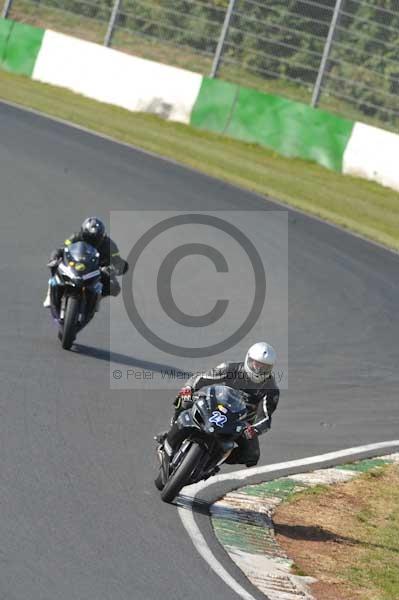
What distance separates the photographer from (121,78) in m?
28.2

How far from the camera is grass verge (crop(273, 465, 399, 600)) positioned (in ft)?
25.5

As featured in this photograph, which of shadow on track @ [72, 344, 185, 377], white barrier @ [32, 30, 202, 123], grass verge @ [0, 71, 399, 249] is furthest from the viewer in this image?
white barrier @ [32, 30, 202, 123]

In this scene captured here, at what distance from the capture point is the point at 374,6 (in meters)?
26.1

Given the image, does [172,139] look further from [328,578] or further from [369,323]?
[328,578]

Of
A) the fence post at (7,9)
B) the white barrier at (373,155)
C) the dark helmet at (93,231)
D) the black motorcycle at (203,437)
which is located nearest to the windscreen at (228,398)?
the black motorcycle at (203,437)

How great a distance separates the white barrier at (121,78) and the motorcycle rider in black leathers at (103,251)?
15.6 metres

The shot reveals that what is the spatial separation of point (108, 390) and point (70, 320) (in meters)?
1.12

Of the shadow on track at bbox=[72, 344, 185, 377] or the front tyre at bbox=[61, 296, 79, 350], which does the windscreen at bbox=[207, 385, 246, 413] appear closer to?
the front tyre at bbox=[61, 296, 79, 350]

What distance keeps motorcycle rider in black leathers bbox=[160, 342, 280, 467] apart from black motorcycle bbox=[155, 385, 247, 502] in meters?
0.10

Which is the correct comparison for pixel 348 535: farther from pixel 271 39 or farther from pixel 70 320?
pixel 271 39

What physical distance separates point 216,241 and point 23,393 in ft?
28.5

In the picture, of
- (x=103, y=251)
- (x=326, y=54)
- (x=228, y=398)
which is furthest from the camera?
(x=326, y=54)

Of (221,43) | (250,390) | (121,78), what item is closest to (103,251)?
(250,390)

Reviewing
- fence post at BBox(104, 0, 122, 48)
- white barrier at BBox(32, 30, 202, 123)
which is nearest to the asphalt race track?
white barrier at BBox(32, 30, 202, 123)
